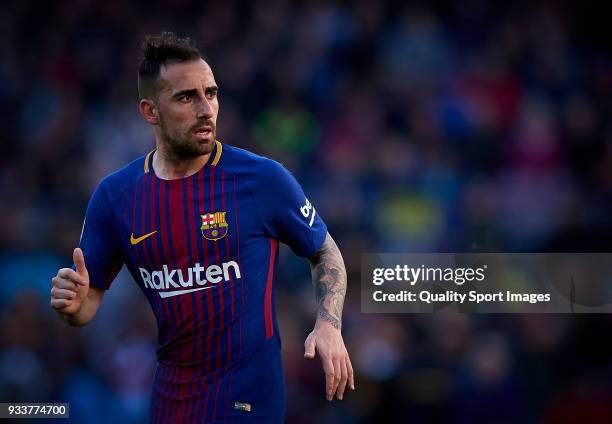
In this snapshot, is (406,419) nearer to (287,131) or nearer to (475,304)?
(475,304)

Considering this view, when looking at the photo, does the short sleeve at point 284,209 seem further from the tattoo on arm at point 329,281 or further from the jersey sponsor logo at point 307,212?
the tattoo on arm at point 329,281

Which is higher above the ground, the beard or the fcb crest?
the beard

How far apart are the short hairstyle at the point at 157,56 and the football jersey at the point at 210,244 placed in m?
0.37

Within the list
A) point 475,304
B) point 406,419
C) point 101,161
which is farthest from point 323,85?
point 406,419

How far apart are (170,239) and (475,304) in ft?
12.5

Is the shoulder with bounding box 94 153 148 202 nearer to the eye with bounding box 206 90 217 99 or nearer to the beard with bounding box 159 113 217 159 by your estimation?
the beard with bounding box 159 113 217 159

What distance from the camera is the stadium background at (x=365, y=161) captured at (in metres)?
7.14

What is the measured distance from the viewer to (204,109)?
3.87m

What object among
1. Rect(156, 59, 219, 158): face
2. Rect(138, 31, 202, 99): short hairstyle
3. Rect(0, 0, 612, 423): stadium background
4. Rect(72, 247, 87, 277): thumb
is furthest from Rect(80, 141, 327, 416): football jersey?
Rect(0, 0, 612, 423): stadium background

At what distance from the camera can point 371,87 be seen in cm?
970

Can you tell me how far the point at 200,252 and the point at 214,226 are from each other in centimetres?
11

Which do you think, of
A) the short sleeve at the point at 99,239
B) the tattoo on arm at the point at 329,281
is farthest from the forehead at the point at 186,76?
the tattoo on arm at the point at 329,281

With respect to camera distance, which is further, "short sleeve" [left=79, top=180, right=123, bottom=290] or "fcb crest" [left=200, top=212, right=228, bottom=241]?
"short sleeve" [left=79, top=180, right=123, bottom=290]

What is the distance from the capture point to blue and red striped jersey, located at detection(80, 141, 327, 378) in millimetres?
3795
